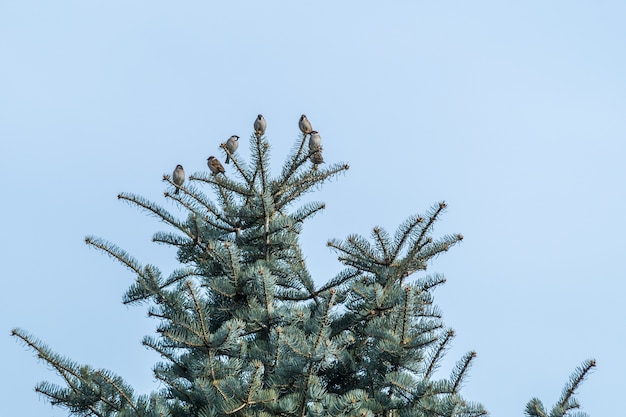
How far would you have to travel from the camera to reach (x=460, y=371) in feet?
19.5

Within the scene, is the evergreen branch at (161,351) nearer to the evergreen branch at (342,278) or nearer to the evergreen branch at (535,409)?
the evergreen branch at (342,278)

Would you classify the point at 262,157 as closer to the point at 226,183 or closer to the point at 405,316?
the point at 226,183

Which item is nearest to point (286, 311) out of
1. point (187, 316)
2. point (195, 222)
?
point (187, 316)

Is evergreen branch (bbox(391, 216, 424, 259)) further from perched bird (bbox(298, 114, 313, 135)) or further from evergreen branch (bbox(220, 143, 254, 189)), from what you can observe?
perched bird (bbox(298, 114, 313, 135))

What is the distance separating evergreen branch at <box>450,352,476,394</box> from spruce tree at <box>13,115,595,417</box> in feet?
0.07

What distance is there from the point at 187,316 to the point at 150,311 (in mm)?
534

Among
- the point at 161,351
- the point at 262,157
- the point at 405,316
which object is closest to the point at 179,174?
the point at 262,157

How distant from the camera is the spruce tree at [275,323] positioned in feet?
18.5

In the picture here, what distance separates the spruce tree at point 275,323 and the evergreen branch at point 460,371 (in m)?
0.02

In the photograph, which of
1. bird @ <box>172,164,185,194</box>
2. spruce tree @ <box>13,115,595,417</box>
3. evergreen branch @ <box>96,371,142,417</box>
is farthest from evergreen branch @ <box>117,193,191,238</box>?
bird @ <box>172,164,185,194</box>

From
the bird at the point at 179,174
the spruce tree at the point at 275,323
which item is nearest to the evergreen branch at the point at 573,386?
the spruce tree at the point at 275,323

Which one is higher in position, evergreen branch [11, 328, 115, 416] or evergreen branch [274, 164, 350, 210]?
evergreen branch [274, 164, 350, 210]

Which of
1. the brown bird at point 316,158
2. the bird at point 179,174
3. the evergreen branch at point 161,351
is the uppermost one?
the bird at point 179,174

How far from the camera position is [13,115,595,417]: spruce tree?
564 cm
